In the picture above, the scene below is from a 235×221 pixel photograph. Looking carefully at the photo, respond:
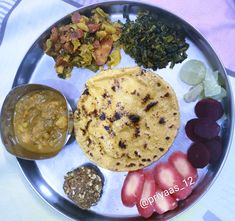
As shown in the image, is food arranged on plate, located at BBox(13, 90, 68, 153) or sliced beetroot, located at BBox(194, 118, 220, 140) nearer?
sliced beetroot, located at BBox(194, 118, 220, 140)

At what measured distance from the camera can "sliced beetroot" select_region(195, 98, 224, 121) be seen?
179cm

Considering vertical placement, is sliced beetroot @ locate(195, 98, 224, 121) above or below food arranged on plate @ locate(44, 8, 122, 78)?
below

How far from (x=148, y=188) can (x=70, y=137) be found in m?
0.37

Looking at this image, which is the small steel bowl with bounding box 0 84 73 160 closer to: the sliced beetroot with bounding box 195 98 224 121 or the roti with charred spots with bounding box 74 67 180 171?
the roti with charred spots with bounding box 74 67 180 171

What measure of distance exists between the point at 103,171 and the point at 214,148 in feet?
1.45

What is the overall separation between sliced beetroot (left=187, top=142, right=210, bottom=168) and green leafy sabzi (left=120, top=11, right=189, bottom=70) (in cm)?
34

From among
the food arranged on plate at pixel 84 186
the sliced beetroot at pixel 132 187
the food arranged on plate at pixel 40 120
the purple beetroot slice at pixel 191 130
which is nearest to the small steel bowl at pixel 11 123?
the food arranged on plate at pixel 40 120

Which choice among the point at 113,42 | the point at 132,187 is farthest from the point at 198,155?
the point at 113,42

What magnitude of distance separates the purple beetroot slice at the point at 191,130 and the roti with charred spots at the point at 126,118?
46mm

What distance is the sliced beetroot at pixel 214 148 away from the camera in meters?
1.79

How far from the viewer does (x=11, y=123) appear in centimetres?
190

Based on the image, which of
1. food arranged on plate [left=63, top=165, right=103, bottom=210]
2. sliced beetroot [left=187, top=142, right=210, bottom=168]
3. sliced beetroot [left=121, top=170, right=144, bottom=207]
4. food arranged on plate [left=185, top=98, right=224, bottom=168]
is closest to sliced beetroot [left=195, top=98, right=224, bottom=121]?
food arranged on plate [left=185, top=98, right=224, bottom=168]

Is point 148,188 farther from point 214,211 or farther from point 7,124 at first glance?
point 7,124

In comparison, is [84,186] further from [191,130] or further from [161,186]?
[191,130]
